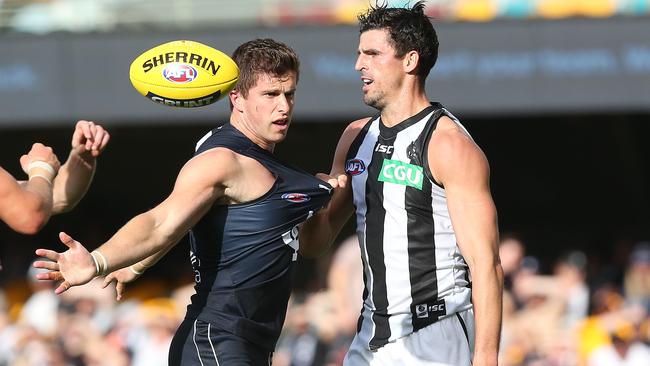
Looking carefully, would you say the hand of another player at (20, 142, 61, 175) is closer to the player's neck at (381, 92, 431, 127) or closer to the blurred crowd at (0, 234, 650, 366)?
the player's neck at (381, 92, 431, 127)

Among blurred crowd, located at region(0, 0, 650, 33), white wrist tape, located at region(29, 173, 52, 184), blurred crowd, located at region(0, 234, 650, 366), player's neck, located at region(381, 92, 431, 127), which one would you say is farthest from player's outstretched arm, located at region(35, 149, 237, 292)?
blurred crowd, located at region(0, 0, 650, 33)

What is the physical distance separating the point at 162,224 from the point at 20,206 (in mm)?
588

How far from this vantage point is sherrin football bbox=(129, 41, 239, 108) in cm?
512

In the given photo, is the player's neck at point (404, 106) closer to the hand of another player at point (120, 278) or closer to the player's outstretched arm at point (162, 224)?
the player's outstretched arm at point (162, 224)

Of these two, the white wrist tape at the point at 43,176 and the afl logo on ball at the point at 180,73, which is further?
the afl logo on ball at the point at 180,73

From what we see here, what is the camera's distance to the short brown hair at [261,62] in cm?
513

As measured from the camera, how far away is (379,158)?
5.36 m

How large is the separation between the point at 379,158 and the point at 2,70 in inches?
312

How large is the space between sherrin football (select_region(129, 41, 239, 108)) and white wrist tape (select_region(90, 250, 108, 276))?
3.64ft

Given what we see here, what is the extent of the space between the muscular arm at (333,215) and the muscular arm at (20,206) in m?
1.35

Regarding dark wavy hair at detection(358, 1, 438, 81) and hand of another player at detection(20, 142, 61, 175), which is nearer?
hand of another player at detection(20, 142, 61, 175)

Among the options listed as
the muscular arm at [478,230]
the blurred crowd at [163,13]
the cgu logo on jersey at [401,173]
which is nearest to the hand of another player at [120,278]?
the cgu logo on jersey at [401,173]

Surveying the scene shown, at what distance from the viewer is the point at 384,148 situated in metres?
5.35

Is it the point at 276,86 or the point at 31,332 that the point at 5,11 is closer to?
the point at 31,332
